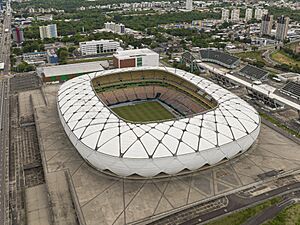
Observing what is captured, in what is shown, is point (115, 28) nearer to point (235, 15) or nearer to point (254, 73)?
point (235, 15)

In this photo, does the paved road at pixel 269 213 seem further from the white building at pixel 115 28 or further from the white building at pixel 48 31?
the white building at pixel 48 31

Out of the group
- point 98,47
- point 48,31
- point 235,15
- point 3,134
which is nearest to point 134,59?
point 98,47

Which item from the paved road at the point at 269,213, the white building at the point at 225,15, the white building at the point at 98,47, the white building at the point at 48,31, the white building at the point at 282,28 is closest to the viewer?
the paved road at the point at 269,213

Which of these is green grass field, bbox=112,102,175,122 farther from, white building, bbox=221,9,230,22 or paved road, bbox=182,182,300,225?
white building, bbox=221,9,230,22

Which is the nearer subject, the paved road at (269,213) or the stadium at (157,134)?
the paved road at (269,213)

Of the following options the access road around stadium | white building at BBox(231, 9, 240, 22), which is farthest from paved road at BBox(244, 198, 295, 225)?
white building at BBox(231, 9, 240, 22)

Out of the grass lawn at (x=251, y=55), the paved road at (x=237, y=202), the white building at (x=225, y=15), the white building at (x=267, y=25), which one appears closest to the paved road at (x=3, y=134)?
the paved road at (x=237, y=202)

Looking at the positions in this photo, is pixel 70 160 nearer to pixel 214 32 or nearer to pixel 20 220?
pixel 20 220
